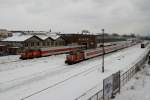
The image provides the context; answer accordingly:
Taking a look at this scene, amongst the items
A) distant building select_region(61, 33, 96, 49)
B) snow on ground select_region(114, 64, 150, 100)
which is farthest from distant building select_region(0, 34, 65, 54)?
snow on ground select_region(114, 64, 150, 100)

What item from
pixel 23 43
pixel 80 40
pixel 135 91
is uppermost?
pixel 80 40

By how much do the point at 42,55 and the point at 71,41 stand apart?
95.9 ft

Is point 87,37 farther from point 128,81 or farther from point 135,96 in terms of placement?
point 135,96

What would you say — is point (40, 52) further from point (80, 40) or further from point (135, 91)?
point (135, 91)

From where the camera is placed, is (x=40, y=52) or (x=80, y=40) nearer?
(x=40, y=52)

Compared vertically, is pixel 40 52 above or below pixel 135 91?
above

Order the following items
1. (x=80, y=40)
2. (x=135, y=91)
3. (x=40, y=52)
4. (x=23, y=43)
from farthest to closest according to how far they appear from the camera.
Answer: (x=80, y=40) → (x=23, y=43) → (x=40, y=52) → (x=135, y=91)

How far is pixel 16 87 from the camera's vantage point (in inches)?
837

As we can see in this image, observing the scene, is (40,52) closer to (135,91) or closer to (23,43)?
(23,43)

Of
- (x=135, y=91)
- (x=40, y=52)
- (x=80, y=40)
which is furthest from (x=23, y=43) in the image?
(x=135, y=91)

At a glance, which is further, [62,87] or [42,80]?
[42,80]

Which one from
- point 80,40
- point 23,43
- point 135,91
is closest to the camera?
point 135,91

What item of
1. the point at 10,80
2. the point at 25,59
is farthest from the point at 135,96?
the point at 25,59

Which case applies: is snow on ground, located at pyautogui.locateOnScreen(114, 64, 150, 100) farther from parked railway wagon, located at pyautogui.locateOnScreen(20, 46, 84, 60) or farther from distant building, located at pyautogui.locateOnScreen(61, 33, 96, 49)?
distant building, located at pyautogui.locateOnScreen(61, 33, 96, 49)
